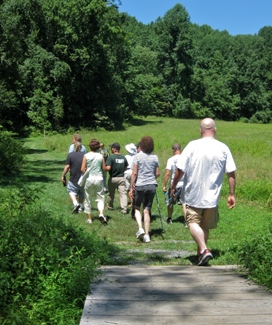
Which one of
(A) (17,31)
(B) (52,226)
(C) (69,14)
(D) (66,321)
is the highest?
(C) (69,14)

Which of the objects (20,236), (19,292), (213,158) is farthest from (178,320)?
(213,158)

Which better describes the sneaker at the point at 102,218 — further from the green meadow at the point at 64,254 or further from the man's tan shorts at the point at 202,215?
the man's tan shorts at the point at 202,215

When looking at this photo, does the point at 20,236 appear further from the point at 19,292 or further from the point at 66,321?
the point at 66,321

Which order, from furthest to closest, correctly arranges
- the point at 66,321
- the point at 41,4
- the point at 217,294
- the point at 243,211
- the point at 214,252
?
the point at 41,4 < the point at 243,211 < the point at 214,252 < the point at 217,294 < the point at 66,321

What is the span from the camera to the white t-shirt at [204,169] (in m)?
7.02

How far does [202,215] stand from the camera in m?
7.17

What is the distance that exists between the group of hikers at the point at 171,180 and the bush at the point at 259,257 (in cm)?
71

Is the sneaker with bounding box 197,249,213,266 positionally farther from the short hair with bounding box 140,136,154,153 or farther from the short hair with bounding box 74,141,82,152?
the short hair with bounding box 74,141,82,152

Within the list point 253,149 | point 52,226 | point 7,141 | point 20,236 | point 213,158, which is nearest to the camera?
point 20,236

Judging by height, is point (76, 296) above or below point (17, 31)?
below

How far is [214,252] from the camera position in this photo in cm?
847

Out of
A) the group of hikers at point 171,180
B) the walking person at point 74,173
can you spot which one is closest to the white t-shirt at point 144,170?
the group of hikers at point 171,180

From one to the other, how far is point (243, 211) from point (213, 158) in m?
8.43

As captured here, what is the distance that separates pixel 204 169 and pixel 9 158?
1559cm
